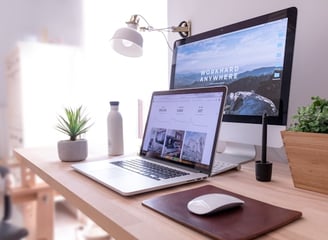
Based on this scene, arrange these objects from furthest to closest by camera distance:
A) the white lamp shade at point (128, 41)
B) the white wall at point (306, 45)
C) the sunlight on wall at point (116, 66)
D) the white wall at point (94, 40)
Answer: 1. the white wall at point (94, 40)
2. the sunlight on wall at point (116, 66)
3. the white lamp shade at point (128, 41)
4. the white wall at point (306, 45)

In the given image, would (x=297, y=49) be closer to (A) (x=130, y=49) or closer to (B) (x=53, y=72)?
(A) (x=130, y=49)

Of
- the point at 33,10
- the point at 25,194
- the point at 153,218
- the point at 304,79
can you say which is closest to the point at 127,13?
the point at 33,10

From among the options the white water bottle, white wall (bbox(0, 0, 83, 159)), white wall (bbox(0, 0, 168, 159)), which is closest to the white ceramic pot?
the white water bottle

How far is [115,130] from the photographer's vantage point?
0.95 meters

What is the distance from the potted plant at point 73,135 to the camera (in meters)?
0.88

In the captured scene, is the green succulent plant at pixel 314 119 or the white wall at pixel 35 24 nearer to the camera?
the green succulent plant at pixel 314 119

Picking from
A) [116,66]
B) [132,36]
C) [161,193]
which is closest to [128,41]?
[132,36]

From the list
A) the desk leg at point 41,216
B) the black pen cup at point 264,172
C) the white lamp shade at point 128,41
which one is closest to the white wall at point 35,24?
the desk leg at point 41,216

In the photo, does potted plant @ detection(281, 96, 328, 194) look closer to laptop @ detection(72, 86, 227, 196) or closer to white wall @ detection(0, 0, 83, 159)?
laptop @ detection(72, 86, 227, 196)

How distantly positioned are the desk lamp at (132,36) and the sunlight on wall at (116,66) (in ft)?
1.02

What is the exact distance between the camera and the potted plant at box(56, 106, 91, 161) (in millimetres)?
884

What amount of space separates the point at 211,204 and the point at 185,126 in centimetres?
34

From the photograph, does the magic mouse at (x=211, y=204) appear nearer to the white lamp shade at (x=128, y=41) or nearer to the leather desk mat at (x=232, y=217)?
the leather desk mat at (x=232, y=217)

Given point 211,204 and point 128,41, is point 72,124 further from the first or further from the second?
point 211,204
